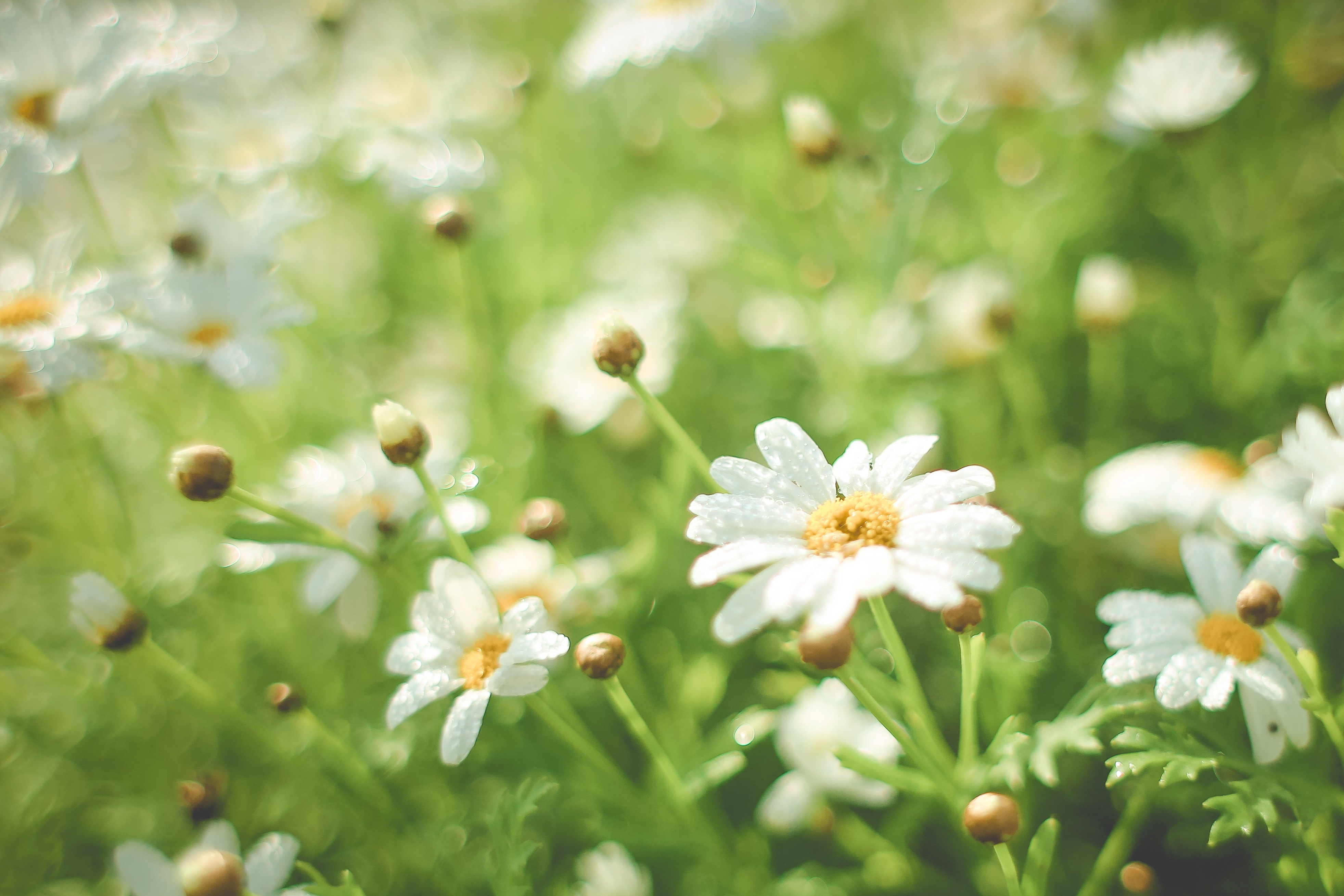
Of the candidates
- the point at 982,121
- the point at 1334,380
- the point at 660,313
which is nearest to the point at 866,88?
the point at 982,121

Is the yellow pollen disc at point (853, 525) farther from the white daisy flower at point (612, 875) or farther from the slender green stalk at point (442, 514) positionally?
the white daisy flower at point (612, 875)

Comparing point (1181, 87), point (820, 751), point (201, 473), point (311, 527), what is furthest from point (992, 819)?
point (1181, 87)

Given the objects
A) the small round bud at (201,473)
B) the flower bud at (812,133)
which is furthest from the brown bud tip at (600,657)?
the flower bud at (812,133)

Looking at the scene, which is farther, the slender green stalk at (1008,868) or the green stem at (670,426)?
the green stem at (670,426)

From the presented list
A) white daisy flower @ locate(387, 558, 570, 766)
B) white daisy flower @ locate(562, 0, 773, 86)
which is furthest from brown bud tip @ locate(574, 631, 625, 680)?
white daisy flower @ locate(562, 0, 773, 86)

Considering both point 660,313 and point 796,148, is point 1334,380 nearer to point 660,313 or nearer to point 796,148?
point 796,148
